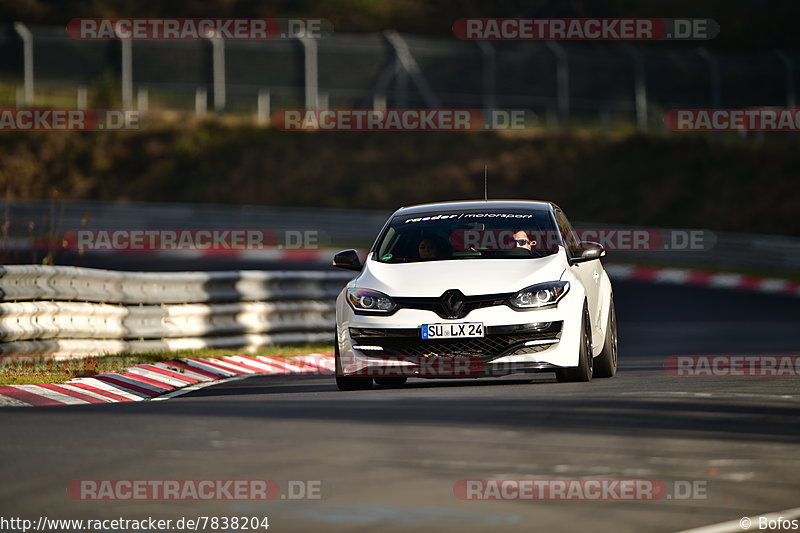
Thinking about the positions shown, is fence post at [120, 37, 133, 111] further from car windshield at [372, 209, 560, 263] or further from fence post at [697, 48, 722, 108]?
car windshield at [372, 209, 560, 263]

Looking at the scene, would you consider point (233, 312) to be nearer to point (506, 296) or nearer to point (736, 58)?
point (506, 296)

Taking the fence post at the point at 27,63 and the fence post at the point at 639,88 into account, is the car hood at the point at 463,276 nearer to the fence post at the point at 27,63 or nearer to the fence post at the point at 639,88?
the fence post at the point at 639,88

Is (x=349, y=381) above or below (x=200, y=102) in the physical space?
below

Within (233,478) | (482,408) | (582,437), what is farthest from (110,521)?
(482,408)

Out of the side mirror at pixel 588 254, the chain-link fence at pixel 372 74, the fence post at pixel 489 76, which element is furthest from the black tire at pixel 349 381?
the fence post at pixel 489 76

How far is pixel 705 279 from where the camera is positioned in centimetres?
3147

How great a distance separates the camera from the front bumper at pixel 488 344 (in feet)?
36.7

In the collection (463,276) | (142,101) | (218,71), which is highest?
(218,71)

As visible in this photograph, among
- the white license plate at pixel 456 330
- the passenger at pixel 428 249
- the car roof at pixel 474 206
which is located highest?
the car roof at pixel 474 206

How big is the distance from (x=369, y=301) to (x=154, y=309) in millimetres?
4890

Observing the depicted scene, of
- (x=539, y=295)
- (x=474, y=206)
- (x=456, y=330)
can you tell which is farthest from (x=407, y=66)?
(x=456, y=330)

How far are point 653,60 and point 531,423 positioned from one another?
32.7 m

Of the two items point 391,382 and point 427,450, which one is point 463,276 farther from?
point 427,450

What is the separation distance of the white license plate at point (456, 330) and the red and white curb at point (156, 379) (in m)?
2.33
